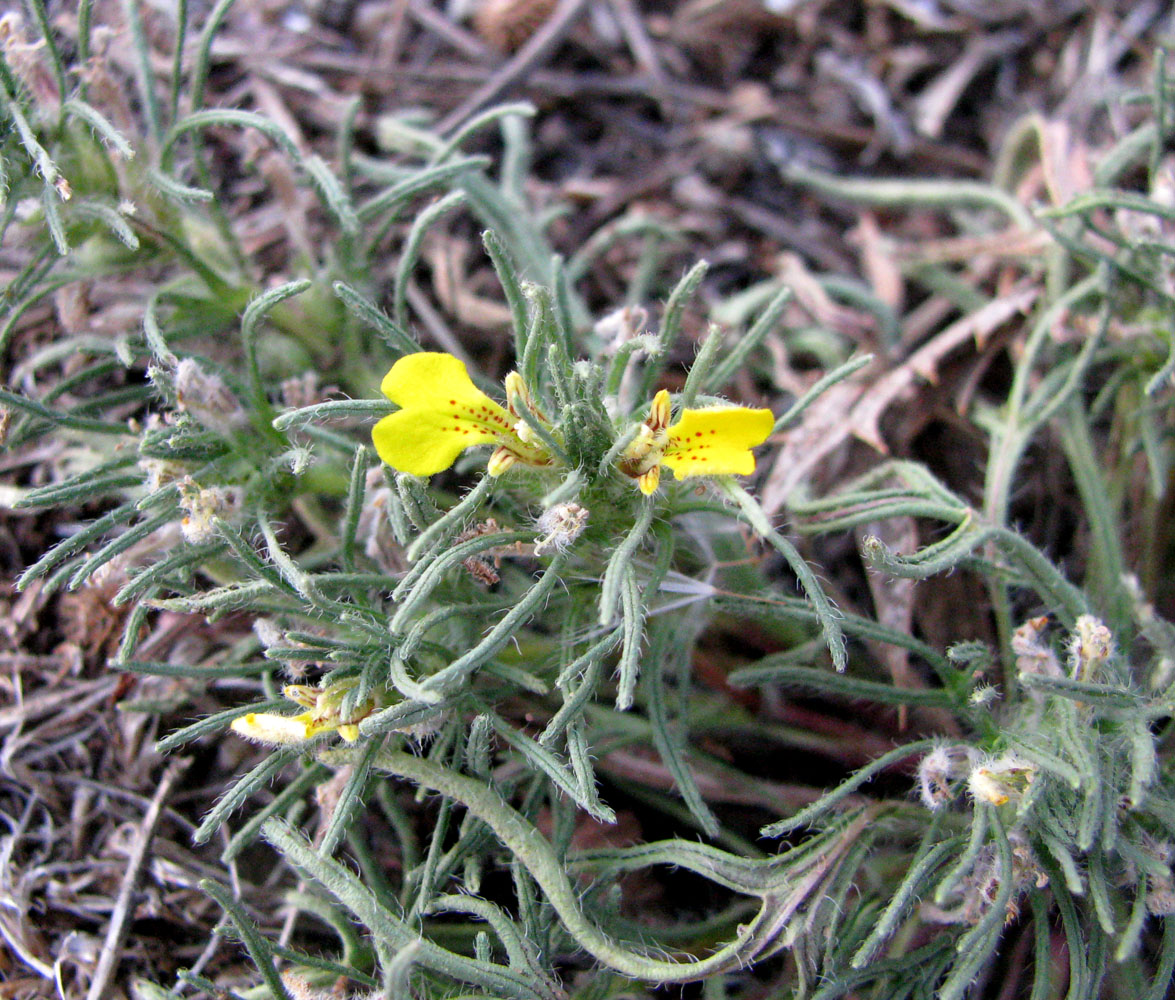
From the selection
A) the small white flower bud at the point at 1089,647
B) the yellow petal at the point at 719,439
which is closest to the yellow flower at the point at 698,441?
the yellow petal at the point at 719,439

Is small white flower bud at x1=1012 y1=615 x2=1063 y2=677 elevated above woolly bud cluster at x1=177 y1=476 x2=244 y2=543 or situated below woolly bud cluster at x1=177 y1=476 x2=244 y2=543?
below

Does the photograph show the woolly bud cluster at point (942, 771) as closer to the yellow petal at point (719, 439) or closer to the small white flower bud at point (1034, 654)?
the small white flower bud at point (1034, 654)

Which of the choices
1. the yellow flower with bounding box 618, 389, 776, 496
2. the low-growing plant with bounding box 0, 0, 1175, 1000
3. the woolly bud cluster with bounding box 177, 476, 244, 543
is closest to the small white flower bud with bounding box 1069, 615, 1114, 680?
the low-growing plant with bounding box 0, 0, 1175, 1000

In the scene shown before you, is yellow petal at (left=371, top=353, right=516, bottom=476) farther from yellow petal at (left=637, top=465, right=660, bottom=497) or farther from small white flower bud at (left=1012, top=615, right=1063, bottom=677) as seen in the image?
small white flower bud at (left=1012, top=615, right=1063, bottom=677)

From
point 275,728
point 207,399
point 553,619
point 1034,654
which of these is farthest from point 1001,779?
point 207,399

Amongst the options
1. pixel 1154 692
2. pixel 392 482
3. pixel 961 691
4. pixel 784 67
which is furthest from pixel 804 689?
pixel 784 67

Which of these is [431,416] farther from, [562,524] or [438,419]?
[562,524]
